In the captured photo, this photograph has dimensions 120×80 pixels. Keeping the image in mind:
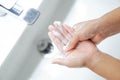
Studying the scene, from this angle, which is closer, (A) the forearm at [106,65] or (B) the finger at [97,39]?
(A) the forearm at [106,65]

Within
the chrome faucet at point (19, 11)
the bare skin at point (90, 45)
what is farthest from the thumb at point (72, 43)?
the chrome faucet at point (19, 11)

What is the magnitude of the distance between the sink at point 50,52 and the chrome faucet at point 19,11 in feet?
0.10

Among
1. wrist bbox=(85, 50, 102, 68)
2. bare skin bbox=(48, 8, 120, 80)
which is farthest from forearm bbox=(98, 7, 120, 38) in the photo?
wrist bbox=(85, 50, 102, 68)

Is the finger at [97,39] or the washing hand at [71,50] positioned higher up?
the washing hand at [71,50]

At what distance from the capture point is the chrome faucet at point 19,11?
71 centimetres

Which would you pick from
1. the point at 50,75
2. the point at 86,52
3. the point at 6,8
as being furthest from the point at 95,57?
the point at 6,8

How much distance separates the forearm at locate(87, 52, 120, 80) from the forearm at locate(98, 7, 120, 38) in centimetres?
11

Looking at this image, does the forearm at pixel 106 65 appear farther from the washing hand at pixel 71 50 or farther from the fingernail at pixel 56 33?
the fingernail at pixel 56 33

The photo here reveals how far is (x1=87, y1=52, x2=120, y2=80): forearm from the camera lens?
2.16 ft

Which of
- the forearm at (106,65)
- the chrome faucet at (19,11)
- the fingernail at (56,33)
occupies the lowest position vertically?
the forearm at (106,65)

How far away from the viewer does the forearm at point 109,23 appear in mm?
759

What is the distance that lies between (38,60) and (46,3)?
0.17 m

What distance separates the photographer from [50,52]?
0.83m

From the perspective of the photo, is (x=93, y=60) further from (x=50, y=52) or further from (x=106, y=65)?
(x=50, y=52)
